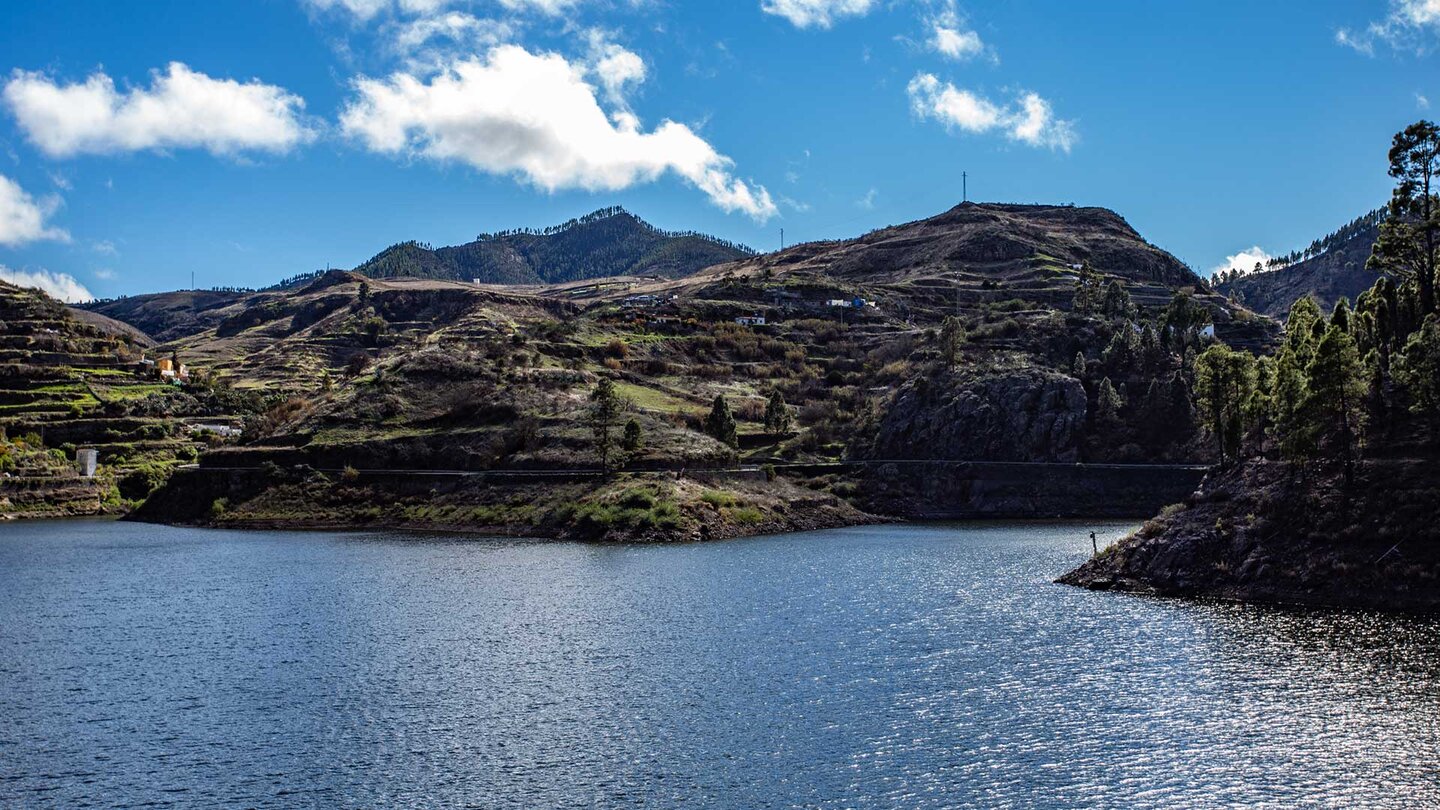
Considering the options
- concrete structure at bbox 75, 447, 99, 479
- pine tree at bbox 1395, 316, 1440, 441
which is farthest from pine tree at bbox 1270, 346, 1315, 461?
concrete structure at bbox 75, 447, 99, 479

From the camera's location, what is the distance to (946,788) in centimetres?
4281

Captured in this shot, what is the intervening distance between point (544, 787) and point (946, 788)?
17.3 meters

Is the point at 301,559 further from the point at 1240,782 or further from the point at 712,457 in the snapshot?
the point at 1240,782

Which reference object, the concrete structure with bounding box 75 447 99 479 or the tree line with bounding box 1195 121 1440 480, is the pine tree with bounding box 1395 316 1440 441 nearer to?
the tree line with bounding box 1195 121 1440 480

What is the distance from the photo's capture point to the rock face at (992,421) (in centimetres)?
17762

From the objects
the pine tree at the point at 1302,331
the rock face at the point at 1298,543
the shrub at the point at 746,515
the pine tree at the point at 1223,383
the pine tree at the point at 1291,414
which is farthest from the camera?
the shrub at the point at 746,515

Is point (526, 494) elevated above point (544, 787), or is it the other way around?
point (526, 494)

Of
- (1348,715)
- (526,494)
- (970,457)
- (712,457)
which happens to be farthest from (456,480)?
(1348,715)

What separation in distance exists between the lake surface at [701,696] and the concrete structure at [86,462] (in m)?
97.8

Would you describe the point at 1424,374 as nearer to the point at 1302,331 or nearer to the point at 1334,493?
the point at 1334,493

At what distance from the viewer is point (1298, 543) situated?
79625 millimetres

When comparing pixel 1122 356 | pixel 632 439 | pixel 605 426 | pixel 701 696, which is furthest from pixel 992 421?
pixel 701 696

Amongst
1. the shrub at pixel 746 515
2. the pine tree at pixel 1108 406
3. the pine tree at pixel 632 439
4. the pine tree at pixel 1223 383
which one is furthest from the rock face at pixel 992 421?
the pine tree at pixel 1223 383

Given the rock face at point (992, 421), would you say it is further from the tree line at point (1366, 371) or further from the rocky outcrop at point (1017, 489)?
the tree line at point (1366, 371)
